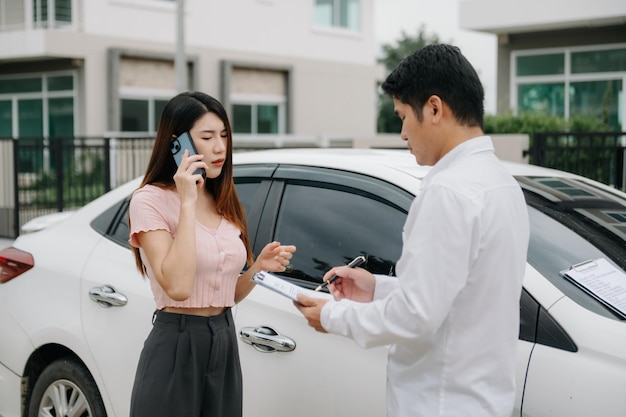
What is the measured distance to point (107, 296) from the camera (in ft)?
13.0

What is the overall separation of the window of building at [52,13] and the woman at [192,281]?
21.1 metres

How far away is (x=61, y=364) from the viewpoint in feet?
13.8

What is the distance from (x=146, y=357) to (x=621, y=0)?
53.4 ft

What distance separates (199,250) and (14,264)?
6.07ft

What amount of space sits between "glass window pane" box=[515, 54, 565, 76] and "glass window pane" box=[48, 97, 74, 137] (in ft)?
38.8

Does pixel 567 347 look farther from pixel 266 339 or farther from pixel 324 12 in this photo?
pixel 324 12

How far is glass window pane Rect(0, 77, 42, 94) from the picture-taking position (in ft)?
79.6

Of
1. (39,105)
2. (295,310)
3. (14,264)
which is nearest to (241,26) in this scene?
(39,105)

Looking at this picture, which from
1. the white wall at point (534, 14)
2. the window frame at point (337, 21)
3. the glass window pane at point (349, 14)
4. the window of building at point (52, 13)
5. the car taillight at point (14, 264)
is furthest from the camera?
the glass window pane at point (349, 14)

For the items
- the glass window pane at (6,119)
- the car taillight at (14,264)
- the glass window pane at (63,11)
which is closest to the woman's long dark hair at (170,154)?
the car taillight at (14,264)

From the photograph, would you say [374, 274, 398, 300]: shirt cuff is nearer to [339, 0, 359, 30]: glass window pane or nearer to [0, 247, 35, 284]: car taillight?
[0, 247, 35, 284]: car taillight

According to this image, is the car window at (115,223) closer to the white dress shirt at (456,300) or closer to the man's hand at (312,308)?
the man's hand at (312,308)

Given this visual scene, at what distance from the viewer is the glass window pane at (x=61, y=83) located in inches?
924

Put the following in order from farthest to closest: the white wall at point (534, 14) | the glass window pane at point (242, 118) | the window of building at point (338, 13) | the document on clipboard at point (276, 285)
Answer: the window of building at point (338, 13)
the glass window pane at point (242, 118)
the white wall at point (534, 14)
the document on clipboard at point (276, 285)
